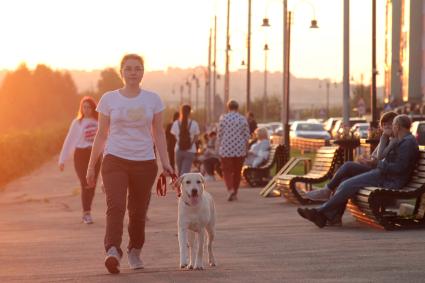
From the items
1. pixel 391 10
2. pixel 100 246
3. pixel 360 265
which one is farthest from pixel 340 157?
pixel 391 10

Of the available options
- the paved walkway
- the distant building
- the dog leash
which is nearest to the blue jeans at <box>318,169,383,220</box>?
the paved walkway

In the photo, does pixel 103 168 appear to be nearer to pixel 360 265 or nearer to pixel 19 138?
pixel 360 265

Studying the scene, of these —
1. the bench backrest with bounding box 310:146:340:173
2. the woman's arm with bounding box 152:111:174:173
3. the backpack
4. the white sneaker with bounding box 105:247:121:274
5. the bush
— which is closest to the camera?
the white sneaker with bounding box 105:247:121:274

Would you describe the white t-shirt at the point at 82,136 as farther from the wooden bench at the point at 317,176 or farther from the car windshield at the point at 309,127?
the car windshield at the point at 309,127

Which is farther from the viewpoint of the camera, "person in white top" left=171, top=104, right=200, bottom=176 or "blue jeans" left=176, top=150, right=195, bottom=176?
"blue jeans" left=176, top=150, right=195, bottom=176

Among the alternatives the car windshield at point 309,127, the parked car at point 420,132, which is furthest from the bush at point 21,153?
the car windshield at point 309,127

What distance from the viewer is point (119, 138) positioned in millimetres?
10953

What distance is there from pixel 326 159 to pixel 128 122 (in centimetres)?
962

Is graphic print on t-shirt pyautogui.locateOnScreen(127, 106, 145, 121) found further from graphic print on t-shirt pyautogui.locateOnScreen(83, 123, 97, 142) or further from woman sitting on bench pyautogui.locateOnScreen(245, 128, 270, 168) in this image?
woman sitting on bench pyautogui.locateOnScreen(245, 128, 270, 168)

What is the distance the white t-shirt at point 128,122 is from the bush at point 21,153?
25350mm

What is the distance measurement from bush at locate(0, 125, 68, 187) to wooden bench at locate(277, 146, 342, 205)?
16.7 meters

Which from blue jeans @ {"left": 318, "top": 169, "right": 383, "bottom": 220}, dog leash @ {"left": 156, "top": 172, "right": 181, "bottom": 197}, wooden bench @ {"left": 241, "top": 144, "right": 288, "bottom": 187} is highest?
dog leash @ {"left": 156, "top": 172, "right": 181, "bottom": 197}

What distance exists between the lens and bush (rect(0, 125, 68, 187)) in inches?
1516

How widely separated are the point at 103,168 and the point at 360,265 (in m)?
2.45
